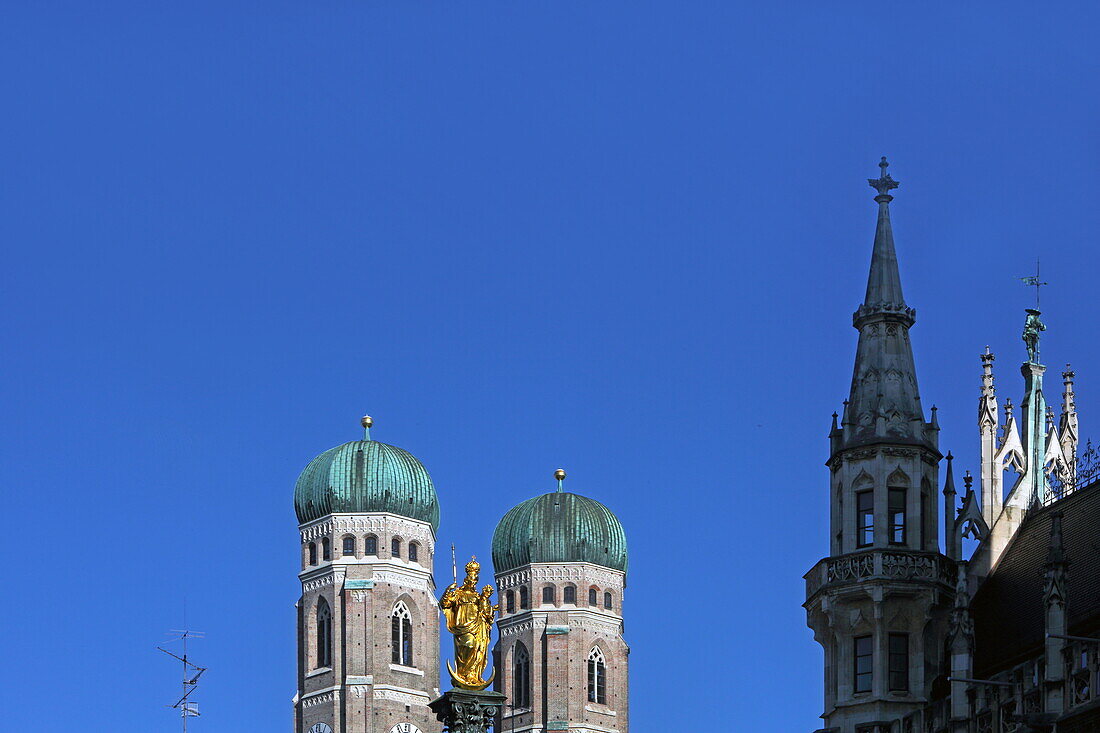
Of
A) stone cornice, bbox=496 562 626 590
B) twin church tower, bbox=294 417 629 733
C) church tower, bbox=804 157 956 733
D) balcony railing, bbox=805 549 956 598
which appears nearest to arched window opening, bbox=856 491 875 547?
church tower, bbox=804 157 956 733

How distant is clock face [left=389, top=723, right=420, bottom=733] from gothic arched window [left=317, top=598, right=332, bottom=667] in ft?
22.1

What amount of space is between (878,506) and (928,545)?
5.65ft

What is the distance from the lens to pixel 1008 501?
80.1 meters

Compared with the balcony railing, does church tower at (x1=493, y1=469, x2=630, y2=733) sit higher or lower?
higher

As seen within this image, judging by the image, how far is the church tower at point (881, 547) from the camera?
76188mm

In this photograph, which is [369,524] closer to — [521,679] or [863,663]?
[521,679]

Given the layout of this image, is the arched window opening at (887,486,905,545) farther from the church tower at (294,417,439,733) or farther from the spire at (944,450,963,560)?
the church tower at (294,417,439,733)

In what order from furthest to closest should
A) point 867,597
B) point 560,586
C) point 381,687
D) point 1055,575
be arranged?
1. point 560,586
2. point 381,687
3. point 867,597
4. point 1055,575

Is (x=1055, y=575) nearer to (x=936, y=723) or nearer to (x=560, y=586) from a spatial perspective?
(x=936, y=723)

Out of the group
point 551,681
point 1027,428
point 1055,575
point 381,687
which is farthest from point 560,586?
point 1055,575

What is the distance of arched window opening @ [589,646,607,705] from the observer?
19625 cm

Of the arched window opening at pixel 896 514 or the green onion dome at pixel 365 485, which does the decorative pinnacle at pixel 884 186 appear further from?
the green onion dome at pixel 365 485

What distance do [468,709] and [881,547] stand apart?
63.5ft

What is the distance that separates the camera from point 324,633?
7431 inches
